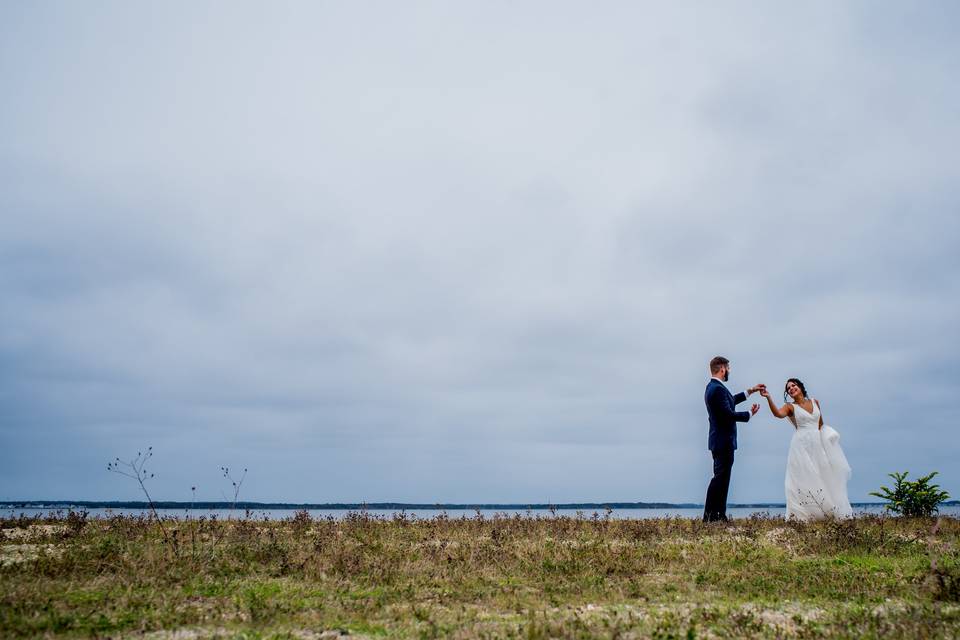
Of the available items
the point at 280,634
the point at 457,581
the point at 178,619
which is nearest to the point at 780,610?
the point at 457,581

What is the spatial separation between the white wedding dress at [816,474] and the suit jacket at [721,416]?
7.23ft

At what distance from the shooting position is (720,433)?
631 inches

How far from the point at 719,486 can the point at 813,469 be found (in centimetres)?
271

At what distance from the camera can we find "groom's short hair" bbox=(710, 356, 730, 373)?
53.8ft

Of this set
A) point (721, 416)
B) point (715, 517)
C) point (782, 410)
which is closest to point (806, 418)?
point (782, 410)

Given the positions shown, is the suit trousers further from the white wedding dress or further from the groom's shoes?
the white wedding dress

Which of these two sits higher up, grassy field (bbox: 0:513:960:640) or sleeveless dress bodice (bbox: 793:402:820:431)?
sleeveless dress bodice (bbox: 793:402:820:431)

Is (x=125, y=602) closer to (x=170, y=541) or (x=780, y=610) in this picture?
(x=170, y=541)

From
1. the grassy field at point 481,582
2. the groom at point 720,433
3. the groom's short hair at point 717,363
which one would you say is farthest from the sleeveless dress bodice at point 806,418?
the grassy field at point 481,582

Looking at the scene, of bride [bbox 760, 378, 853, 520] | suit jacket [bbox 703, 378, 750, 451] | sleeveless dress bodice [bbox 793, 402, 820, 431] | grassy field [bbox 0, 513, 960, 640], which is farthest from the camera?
sleeveless dress bodice [bbox 793, 402, 820, 431]

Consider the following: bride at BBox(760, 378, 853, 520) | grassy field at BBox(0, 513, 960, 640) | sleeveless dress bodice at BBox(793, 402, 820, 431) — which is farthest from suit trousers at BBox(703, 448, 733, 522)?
sleeveless dress bodice at BBox(793, 402, 820, 431)

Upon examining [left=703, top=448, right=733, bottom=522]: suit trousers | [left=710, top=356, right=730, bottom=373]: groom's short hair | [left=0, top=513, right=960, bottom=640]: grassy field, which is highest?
[left=710, top=356, right=730, bottom=373]: groom's short hair

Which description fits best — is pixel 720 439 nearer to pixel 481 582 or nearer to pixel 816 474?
pixel 816 474

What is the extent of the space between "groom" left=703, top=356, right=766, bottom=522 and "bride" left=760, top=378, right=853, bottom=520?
101 centimetres
